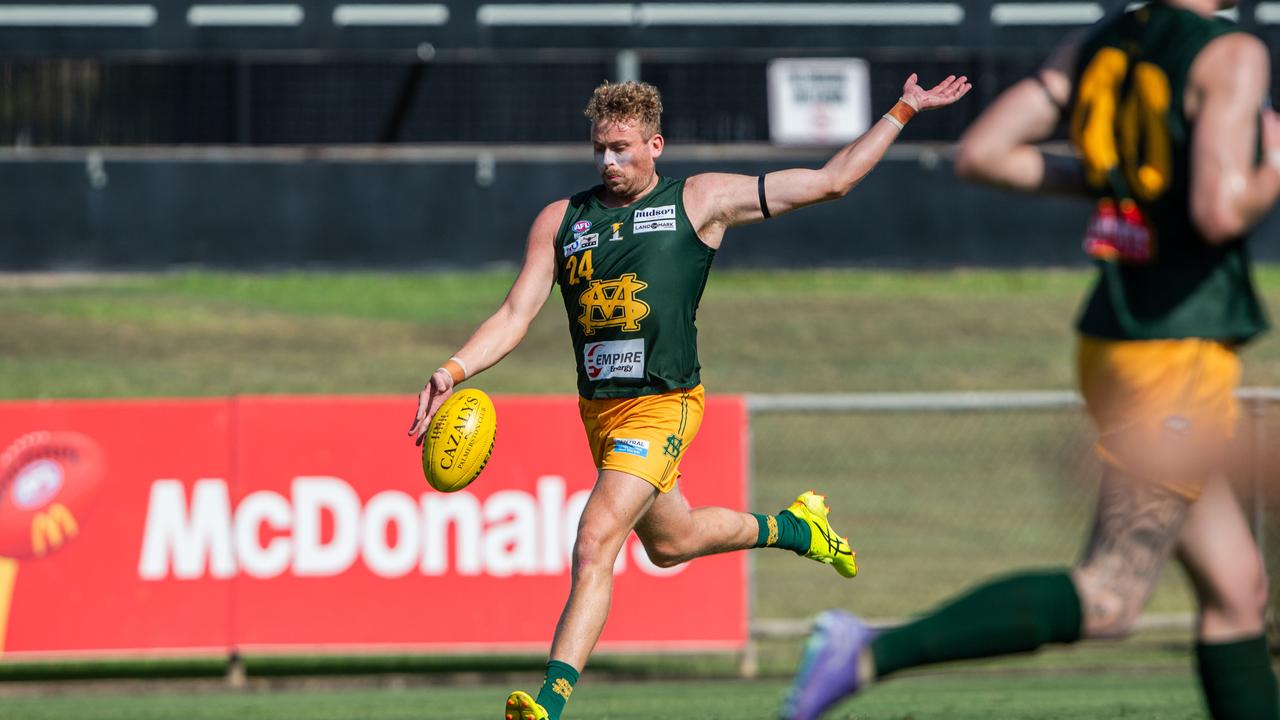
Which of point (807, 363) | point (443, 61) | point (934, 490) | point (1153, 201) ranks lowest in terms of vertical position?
point (934, 490)

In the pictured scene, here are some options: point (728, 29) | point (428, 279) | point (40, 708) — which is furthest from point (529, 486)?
point (728, 29)

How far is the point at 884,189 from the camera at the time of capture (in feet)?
79.3

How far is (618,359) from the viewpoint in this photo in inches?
251

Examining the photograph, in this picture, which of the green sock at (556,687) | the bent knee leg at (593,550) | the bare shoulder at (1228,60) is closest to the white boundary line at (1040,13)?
the bent knee leg at (593,550)

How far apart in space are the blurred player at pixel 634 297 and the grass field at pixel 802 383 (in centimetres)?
220

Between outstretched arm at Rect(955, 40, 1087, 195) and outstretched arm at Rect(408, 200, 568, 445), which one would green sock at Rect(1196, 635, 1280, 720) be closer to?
outstretched arm at Rect(955, 40, 1087, 195)

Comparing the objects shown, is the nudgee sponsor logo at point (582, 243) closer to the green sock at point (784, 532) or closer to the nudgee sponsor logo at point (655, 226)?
the nudgee sponsor logo at point (655, 226)

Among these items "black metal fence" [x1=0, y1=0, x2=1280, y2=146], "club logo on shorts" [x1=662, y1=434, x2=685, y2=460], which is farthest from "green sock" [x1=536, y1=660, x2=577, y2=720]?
"black metal fence" [x1=0, y1=0, x2=1280, y2=146]

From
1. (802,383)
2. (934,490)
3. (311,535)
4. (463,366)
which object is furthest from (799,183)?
(802,383)

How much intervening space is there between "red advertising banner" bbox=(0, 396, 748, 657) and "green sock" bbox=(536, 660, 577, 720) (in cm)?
408

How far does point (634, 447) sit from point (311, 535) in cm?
444

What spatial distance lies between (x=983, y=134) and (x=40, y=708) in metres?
6.65

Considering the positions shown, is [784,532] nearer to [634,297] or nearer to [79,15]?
[634,297]

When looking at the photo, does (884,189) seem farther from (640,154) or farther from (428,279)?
(640,154)
